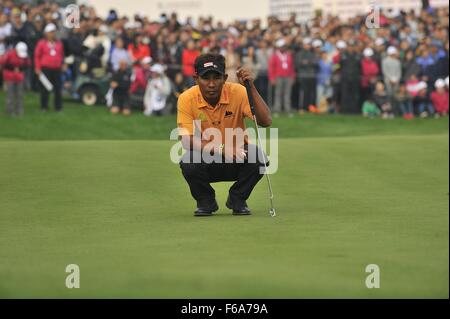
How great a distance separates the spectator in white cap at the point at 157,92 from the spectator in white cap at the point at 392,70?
589cm

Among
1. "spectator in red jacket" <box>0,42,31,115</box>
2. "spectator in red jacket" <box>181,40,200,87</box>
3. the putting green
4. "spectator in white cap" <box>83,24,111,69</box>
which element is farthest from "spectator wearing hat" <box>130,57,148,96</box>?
the putting green

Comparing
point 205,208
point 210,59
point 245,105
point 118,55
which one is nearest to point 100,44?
point 118,55

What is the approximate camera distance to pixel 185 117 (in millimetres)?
11219

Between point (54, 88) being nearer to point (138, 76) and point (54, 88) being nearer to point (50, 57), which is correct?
point (50, 57)

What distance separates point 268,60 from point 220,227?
19.7 meters

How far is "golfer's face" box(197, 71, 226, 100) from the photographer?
432 inches

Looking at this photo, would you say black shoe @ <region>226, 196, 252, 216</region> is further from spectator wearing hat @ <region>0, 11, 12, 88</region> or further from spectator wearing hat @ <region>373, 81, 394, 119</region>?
spectator wearing hat @ <region>373, 81, 394, 119</region>

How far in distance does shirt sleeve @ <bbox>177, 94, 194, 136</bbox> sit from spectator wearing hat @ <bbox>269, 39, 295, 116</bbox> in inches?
717

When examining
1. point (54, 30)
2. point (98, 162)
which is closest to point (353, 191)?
point (98, 162)

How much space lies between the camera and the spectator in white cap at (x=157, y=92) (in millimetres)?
28188

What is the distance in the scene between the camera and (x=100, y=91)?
98.1ft

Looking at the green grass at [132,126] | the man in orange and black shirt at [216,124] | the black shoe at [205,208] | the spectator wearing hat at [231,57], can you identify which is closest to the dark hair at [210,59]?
the man in orange and black shirt at [216,124]

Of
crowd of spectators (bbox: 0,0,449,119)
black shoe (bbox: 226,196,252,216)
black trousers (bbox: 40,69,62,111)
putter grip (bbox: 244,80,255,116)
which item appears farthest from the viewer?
crowd of spectators (bbox: 0,0,449,119)

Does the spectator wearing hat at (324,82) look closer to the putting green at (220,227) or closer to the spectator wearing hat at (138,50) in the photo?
the spectator wearing hat at (138,50)
